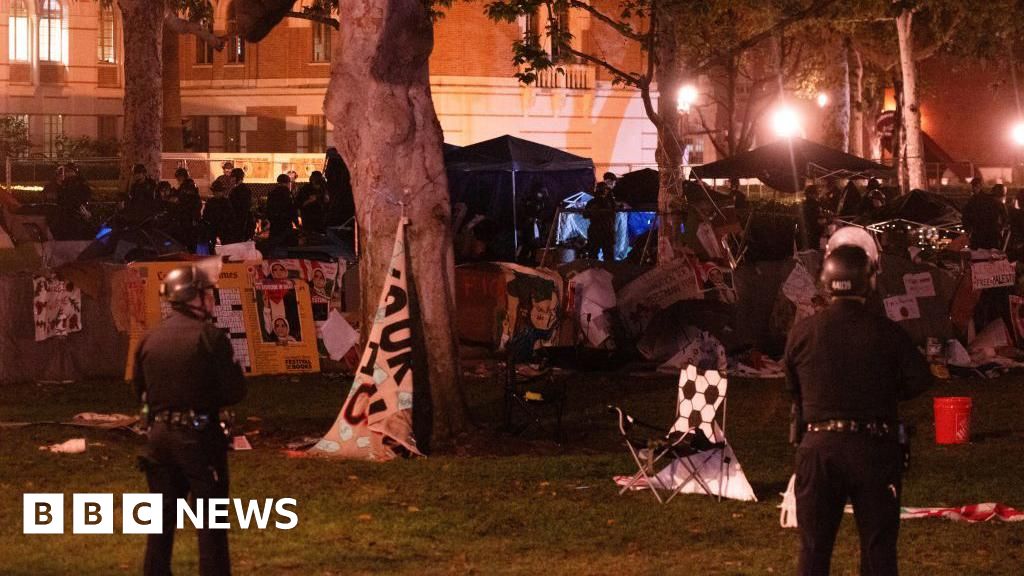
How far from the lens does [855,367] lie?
7305 mm

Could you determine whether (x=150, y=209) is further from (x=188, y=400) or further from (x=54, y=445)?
(x=188, y=400)

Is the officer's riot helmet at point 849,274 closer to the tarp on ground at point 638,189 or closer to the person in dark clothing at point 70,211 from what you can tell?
the person in dark clothing at point 70,211

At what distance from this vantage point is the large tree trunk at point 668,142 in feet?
80.7

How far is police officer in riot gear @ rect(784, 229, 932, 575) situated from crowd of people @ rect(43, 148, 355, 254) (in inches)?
637

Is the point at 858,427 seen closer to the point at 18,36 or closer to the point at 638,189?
the point at 638,189

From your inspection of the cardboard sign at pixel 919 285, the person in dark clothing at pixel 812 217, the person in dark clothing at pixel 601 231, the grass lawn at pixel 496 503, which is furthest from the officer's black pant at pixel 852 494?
the person in dark clothing at pixel 812 217

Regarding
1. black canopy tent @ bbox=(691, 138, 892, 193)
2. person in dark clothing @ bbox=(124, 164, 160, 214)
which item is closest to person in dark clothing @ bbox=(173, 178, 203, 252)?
person in dark clothing @ bbox=(124, 164, 160, 214)

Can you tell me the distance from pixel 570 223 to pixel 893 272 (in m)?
11.6

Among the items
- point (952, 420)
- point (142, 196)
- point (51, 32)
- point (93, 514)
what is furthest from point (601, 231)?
point (51, 32)

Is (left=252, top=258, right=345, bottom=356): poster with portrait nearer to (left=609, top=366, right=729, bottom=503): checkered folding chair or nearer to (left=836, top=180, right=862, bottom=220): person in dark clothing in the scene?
(left=609, top=366, right=729, bottom=503): checkered folding chair

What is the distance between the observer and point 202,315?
7.79m

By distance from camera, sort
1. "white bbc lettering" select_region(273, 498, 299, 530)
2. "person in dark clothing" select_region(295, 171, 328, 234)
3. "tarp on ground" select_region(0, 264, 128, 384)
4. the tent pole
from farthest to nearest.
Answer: the tent pole < "person in dark clothing" select_region(295, 171, 328, 234) < "tarp on ground" select_region(0, 264, 128, 384) < "white bbc lettering" select_region(273, 498, 299, 530)

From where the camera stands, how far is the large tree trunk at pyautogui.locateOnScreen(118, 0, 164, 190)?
32844mm

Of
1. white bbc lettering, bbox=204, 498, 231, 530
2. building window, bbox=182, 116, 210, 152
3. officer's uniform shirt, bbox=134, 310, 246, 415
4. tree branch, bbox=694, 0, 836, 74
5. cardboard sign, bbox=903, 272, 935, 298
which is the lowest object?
white bbc lettering, bbox=204, 498, 231, 530
